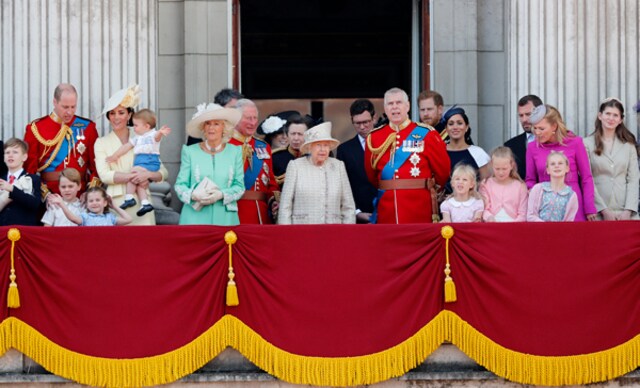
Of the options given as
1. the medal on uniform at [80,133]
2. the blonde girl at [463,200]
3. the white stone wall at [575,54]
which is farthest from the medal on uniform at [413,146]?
the medal on uniform at [80,133]

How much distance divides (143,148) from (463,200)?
280 cm

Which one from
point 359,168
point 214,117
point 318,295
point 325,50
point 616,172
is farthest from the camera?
point 325,50

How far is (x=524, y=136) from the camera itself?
1368 cm

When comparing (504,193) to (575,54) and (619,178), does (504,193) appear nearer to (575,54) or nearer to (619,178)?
(619,178)

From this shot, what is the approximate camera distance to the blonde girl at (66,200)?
12.6 meters

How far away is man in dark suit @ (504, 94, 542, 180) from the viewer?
13445mm

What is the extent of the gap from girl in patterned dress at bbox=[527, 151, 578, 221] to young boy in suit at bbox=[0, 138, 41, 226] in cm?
417

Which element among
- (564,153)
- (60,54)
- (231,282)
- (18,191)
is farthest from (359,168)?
(60,54)

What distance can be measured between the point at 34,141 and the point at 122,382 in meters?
2.70

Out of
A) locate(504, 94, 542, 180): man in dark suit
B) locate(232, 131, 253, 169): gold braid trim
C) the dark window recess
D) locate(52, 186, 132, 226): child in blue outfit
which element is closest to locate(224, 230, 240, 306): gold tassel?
locate(52, 186, 132, 226): child in blue outfit

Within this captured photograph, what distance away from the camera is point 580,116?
48.7ft

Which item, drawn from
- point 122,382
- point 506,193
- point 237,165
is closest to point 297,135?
point 237,165

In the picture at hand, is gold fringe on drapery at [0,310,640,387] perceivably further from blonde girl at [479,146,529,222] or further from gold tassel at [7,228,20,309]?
blonde girl at [479,146,529,222]

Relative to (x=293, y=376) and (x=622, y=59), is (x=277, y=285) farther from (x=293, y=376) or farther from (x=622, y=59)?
(x=622, y=59)
